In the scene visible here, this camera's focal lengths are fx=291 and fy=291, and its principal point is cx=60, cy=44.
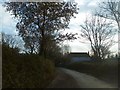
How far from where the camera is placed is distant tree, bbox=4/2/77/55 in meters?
25.8

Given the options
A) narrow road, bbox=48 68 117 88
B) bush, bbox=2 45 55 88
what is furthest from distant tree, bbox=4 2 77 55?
bush, bbox=2 45 55 88

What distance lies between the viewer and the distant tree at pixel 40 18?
25812 millimetres

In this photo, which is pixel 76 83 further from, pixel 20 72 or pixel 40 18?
pixel 20 72

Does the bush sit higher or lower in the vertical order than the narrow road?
higher

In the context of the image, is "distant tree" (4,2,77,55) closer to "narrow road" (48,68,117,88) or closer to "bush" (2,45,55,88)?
"narrow road" (48,68,117,88)

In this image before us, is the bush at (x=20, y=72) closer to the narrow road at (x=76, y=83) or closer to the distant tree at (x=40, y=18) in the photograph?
the narrow road at (x=76, y=83)

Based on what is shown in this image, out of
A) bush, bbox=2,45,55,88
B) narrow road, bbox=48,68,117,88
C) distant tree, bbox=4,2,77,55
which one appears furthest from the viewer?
distant tree, bbox=4,2,77,55

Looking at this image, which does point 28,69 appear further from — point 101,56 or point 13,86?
point 101,56

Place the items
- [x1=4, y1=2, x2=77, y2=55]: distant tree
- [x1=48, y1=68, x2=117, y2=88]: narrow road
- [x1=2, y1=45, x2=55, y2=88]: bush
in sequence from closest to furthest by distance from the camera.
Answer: [x1=2, y1=45, x2=55, y2=88]: bush, [x1=48, y1=68, x2=117, y2=88]: narrow road, [x1=4, y1=2, x2=77, y2=55]: distant tree

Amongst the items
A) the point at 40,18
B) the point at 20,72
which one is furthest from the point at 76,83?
the point at 20,72

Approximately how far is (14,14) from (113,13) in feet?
59.8

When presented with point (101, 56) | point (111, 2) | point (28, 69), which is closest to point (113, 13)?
point (111, 2)

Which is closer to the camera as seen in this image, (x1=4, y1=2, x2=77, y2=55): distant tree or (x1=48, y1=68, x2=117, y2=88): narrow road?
(x1=48, y1=68, x2=117, y2=88): narrow road

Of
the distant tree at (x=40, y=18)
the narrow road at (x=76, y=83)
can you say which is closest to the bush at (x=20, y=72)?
the narrow road at (x=76, y=83)
